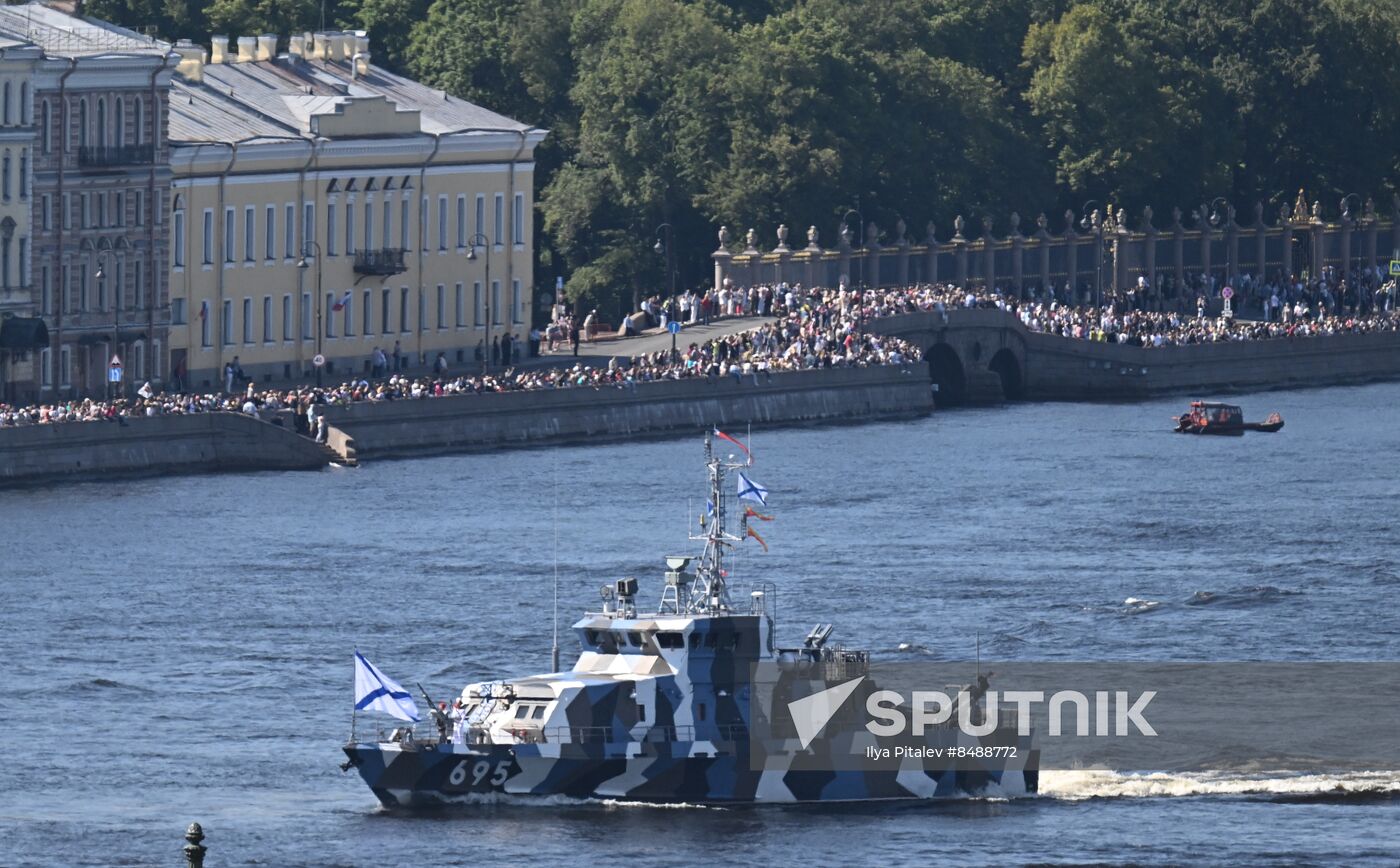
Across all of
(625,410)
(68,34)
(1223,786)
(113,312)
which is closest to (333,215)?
(113,312)

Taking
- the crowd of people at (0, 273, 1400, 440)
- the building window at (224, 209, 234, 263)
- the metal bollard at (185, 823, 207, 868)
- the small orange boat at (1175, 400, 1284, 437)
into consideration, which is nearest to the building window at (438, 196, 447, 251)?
the crowd of people at (0, 273, 1400, 440)

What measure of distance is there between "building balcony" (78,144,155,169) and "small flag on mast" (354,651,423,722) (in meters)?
59.0

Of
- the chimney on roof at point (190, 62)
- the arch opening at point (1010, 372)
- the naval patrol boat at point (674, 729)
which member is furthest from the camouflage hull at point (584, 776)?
the arch opening at point (1010, 372)

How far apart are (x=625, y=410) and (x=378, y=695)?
60089 millimetres

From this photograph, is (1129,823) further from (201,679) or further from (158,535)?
(158,535)

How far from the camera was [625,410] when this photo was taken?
13400 centimetres

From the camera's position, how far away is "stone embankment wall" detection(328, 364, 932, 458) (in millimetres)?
126625

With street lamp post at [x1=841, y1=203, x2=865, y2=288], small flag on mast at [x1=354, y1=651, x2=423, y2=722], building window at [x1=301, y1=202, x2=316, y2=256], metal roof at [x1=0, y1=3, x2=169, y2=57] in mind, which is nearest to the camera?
small flag on mast at [x1=354, y1=651, x2=423, y2=722]

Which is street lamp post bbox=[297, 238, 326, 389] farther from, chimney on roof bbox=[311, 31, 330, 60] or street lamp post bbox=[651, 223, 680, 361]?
street lamp post bbox=[651, 223, 680, 361]

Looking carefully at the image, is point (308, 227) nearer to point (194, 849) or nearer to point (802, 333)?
point (802, 333)

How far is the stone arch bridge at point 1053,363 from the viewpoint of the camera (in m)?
153

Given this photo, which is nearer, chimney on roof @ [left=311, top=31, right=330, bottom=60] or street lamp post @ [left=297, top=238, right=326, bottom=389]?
street lamp post @ [left=297, top=238, right=326, bottom=389]

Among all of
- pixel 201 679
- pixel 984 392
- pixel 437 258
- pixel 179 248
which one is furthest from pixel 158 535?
pixel 984 392

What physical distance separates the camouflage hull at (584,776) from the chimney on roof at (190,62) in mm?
66564
